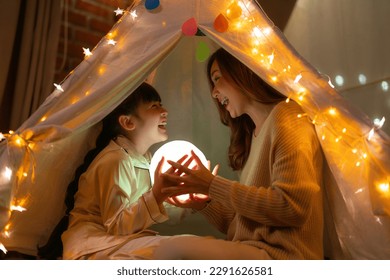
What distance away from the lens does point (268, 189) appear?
1254 millimetres

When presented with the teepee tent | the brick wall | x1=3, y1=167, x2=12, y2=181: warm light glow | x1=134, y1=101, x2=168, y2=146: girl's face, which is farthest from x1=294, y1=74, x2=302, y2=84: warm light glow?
the brick wall

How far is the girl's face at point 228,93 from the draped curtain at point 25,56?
0.86 metres

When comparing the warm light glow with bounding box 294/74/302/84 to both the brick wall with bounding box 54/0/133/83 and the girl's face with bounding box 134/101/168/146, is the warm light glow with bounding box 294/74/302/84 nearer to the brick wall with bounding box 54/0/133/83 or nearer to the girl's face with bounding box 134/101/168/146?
the girl's face with bounding box 134/101/168/146

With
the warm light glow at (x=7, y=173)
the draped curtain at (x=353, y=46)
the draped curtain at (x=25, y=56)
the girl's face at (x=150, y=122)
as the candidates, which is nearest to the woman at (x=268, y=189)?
the girl's face at (x=150, y=122)

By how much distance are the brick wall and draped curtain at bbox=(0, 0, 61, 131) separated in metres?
0.13

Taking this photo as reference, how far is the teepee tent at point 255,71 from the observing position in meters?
1.31

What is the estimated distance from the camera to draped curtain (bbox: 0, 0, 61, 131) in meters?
1.92

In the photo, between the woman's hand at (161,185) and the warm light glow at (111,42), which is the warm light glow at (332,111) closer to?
the woman's hand at (161,185)

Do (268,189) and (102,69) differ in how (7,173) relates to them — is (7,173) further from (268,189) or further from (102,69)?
(268,189)

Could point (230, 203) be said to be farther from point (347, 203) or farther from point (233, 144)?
point (233, 144)

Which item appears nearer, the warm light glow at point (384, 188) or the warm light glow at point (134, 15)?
the warm light glow at point (384, 188)

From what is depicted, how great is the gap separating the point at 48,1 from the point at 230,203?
1.44 metres
